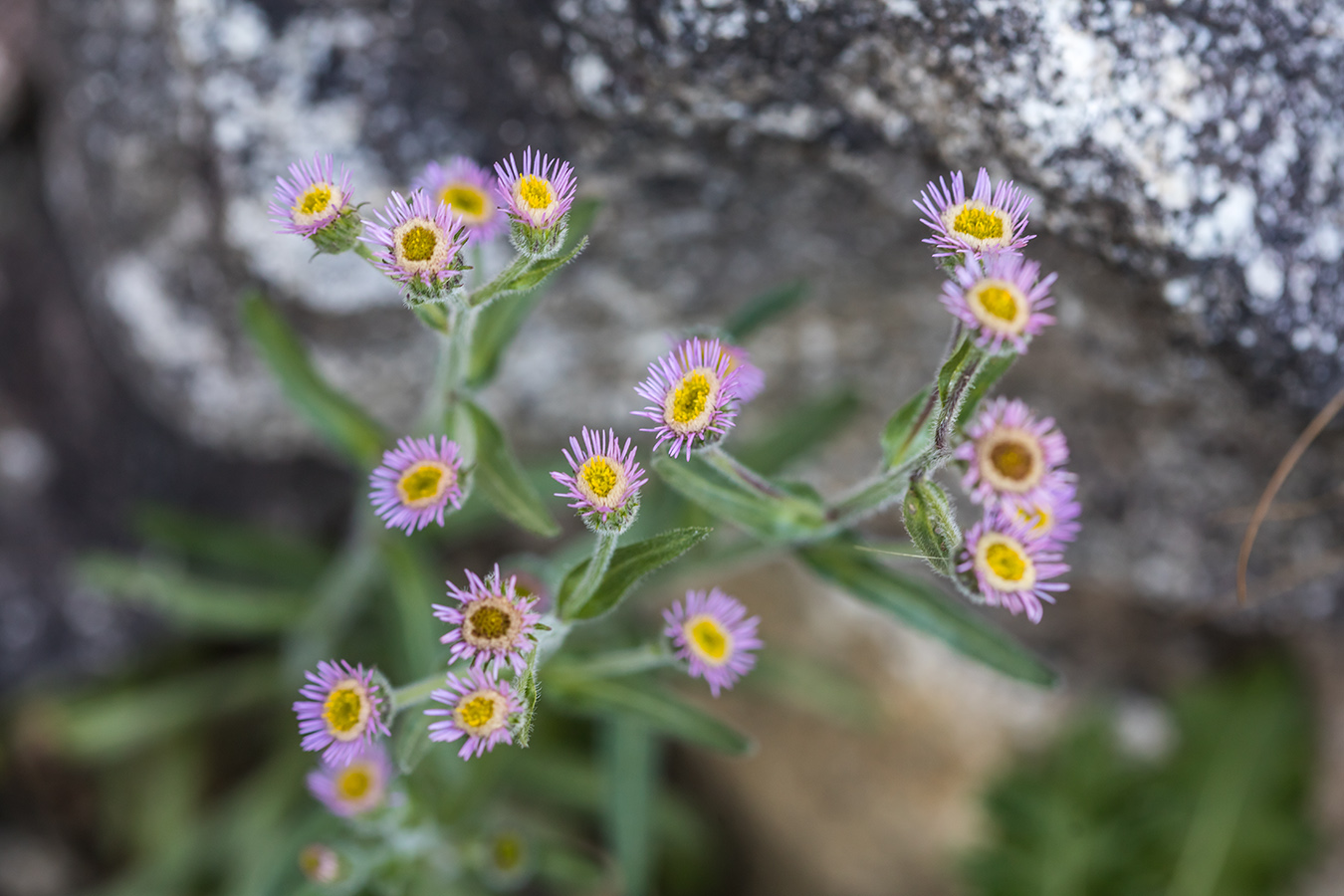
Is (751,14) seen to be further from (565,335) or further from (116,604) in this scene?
(116,604)

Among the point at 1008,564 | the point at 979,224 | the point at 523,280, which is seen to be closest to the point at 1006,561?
the point at 1008,564

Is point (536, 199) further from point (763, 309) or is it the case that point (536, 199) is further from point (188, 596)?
point (188, 596)

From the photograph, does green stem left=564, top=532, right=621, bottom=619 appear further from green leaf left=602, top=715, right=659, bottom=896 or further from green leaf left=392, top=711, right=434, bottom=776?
green leaf left=602, top=715, right=659, bottom=896

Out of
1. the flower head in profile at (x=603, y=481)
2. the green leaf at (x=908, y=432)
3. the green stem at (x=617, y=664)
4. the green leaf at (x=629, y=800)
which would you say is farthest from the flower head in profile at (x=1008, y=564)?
the green leaf at (x=629, y=800)

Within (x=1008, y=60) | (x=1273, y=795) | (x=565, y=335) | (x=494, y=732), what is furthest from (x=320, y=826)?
(x=1273, y=795)

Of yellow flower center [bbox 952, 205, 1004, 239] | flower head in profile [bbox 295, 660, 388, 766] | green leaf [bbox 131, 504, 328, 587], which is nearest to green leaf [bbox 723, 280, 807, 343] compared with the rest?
yellow flower center [bbox 952, 205, 1004, 239]

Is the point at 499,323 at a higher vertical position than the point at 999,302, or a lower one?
lower
